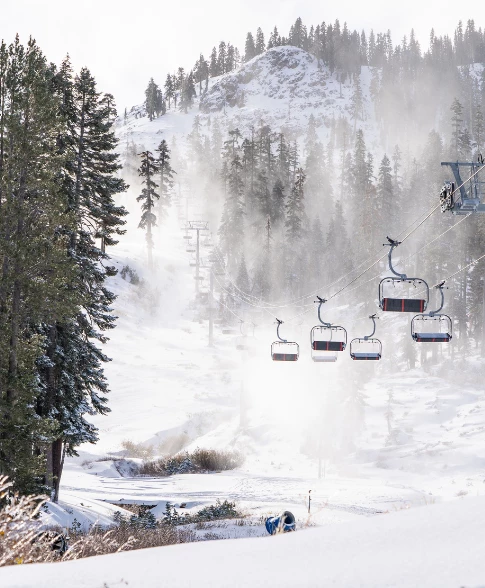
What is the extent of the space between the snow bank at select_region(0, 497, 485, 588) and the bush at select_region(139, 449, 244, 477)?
28.8 m

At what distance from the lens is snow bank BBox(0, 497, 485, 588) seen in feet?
9.98

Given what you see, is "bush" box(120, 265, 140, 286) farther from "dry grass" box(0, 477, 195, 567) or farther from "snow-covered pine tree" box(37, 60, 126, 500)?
"dry grass" box(0, 477, 195, 567)

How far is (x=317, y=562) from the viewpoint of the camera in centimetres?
336

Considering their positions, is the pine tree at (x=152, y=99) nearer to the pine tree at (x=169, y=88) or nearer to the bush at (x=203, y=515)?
the pine tree at (x=169, y=88)

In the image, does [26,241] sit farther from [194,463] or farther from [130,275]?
[130,275]

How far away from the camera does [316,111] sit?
5635 inches

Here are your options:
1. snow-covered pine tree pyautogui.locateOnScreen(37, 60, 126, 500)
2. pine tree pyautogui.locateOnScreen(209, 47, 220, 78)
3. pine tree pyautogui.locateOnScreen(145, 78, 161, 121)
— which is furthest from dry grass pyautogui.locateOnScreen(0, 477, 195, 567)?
pine tree pyautogui.locateOnScreen(209, 47, 220, 78)

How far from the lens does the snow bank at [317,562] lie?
9.98 feet

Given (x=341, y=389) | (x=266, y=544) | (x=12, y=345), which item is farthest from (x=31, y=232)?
(x=341, y=389)

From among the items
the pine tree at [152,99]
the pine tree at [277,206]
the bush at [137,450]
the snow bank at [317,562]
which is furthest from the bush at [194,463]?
the pine tree at [152,99]

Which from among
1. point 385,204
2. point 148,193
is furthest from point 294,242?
point 148,193

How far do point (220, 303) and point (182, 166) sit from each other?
59.2m

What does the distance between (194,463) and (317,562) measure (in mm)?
31515

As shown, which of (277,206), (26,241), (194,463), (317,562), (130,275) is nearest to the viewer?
(317,562)
